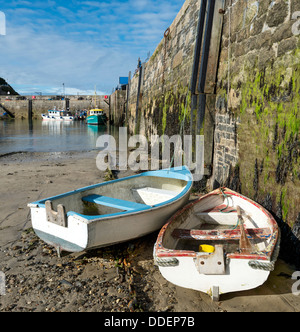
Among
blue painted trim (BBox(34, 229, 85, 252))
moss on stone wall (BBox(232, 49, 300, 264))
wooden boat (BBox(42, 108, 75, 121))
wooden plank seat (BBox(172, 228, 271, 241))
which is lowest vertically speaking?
blue painted trim (BBox(34, 229, 85, 252))

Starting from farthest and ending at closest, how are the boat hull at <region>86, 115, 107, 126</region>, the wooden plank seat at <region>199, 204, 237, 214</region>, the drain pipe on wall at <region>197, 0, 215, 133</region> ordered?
1. the boat hull at <region>86, 115, 107, 126</region>
2. the drain pipe on wall at <region>197, 0, 215, 133</region>
3. the wooden plank seat at <region>199, 204, 237, 214</region>

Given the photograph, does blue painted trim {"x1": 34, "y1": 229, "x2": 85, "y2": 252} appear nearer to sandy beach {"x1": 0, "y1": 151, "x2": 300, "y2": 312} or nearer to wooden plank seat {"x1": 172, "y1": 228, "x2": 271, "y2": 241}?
sandy beach {"x1": 0, "y1": 151, "x2": 300, "y2": 312}

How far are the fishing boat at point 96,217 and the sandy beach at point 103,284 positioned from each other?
1.05 ft

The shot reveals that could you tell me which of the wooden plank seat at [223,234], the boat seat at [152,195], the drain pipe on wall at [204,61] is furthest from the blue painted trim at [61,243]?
the drain pipe on wall at [204,61]

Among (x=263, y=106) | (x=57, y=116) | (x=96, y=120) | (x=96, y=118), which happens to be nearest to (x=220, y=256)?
(x=263, y=106)

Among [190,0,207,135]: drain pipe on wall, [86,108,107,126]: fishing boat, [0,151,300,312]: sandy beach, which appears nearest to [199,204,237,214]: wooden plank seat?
[0,151,300,312]: sandy beach

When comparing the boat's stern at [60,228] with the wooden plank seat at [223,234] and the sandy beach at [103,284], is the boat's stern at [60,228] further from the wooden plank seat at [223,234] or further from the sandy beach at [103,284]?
the wooden plank seat at [223,234]

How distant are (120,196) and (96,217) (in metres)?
1.66

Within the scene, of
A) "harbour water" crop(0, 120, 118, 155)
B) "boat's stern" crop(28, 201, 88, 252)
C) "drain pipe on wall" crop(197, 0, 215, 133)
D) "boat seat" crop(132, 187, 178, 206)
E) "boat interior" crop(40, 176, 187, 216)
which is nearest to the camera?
"boat's stern" crop(28, 201, 88, 252)

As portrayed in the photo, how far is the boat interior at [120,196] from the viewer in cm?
386

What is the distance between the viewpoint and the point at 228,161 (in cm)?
525

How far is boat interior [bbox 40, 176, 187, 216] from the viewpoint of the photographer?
3857 mm

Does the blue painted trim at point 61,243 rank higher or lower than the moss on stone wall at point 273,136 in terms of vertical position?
lower
